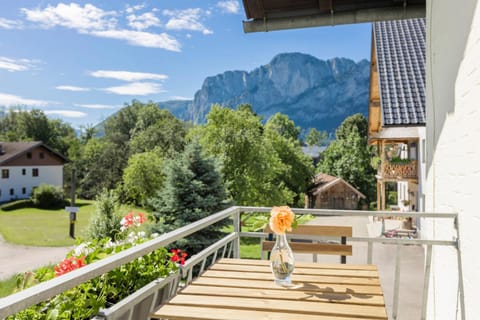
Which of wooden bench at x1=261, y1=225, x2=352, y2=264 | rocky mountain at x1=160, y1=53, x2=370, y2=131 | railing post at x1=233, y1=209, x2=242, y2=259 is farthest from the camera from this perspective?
rocky mountain at x1=160, y1=53, x2=370, y2=131

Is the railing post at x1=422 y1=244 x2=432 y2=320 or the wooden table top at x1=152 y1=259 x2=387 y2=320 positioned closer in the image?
the wooden table top at x1=152 y1=259 x2=387 y2=320

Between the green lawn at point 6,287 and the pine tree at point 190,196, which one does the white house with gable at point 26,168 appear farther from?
the pine tree at point 190,196

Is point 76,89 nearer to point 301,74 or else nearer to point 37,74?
point 37,74

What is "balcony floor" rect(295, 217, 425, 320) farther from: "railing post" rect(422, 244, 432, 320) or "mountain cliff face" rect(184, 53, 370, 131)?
"mountain cliff face" rect(184, 53, 370, 131)

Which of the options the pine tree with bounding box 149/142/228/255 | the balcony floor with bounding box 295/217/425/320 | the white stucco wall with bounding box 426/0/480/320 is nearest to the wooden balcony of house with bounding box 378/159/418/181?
the balcony floor with bounding box 295/217/425/320

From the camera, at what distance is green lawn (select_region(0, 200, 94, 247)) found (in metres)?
22.9

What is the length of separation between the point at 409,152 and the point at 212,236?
35.5 feet

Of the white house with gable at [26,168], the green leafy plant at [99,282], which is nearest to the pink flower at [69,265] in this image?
the green leafy plant at [99,282]

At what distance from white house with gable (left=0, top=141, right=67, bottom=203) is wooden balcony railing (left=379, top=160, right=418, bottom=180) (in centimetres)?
3500

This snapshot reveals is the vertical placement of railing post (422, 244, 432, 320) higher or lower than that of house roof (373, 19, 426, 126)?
lower

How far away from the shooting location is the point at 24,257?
63.0 ft

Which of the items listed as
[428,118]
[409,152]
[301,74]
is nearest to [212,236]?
[428,118]

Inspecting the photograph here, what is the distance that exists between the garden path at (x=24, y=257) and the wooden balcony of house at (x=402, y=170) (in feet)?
47.0

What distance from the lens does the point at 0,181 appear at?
38156mm
